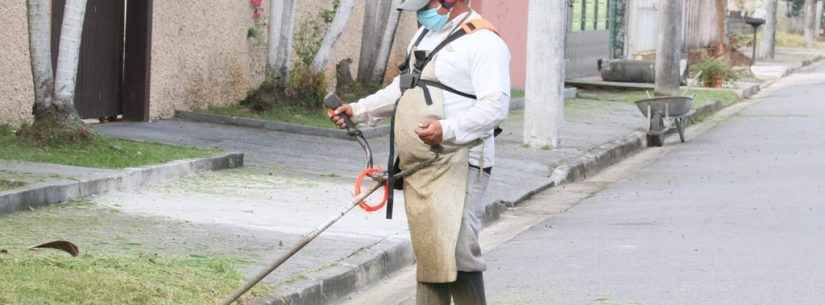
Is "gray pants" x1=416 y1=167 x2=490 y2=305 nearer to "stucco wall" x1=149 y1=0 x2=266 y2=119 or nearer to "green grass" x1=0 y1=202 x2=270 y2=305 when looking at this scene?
"green grass" x1=0 y1=202 x2=270 y2=305

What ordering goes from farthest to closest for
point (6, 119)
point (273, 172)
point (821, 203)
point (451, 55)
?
point (6, 119) < point (273, 172) < point (821, 203) < point (451, 55)

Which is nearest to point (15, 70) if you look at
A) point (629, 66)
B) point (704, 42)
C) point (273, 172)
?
point (273, 172)

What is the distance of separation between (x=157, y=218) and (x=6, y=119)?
207 inches

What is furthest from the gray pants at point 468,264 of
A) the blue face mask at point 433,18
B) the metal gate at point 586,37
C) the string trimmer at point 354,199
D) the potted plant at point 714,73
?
the potted plant at point 714,73

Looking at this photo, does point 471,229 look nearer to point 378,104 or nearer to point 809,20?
point 378,104

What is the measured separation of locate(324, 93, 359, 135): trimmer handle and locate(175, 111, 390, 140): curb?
10.6m

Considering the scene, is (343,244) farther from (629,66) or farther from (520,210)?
(629,66)

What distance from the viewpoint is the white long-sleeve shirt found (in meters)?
6.94

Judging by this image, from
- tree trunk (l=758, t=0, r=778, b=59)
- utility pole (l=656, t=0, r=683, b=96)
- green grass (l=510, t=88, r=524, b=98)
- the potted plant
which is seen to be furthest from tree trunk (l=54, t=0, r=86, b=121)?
tree trunk (l=758, t=0, r=778, b=59)

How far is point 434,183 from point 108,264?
2.33m

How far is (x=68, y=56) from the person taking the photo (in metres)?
13.5

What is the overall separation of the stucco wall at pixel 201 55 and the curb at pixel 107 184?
13.0ft

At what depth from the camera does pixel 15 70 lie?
1589 cm

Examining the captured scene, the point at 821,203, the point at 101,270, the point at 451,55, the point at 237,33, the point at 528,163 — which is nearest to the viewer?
the point at 451,55
